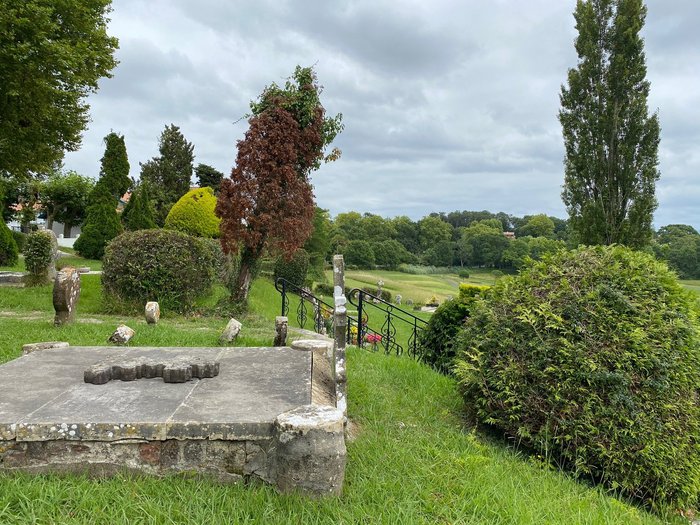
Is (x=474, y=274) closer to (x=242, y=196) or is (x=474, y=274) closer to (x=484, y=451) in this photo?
(x=242, y=196)

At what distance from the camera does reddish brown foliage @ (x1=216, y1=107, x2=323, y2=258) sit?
10.3 meters

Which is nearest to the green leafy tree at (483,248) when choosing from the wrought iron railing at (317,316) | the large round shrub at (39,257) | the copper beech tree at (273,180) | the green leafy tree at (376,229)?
the green leafy tree at (376,229)

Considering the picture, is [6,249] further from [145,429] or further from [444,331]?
→ [145,429]

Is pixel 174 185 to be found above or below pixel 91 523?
above

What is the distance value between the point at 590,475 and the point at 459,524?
4.77 feet

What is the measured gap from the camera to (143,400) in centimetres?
310

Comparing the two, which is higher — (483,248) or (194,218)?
(194,218)

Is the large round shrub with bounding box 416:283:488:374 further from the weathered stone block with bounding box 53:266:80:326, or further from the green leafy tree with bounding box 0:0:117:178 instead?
the green leafy tree with bounding box 0:0:117:178

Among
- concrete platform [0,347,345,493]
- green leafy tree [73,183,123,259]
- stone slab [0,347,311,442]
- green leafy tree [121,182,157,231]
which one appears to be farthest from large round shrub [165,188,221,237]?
concrete platform [0,347,345,493]

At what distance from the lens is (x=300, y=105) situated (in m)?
10.6

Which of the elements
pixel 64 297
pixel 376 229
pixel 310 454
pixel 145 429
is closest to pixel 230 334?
pixel 64 297

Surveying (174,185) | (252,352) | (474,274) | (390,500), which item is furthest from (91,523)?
(474,274)

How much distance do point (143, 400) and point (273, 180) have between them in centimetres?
777

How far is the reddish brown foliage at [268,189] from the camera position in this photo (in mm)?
10328
